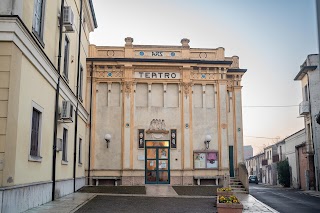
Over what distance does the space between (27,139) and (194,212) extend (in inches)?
221

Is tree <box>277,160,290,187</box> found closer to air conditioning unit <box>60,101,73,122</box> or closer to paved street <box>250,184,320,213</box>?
paved street <box>250,184,320,213</box>

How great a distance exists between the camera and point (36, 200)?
39.2ft

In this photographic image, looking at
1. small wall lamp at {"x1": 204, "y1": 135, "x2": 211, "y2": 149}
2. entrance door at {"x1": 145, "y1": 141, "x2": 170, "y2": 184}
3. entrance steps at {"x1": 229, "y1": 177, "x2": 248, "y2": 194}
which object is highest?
small wall lamp at {"x1": 204, "y1": 135, "x2": 211, "y2": 149}

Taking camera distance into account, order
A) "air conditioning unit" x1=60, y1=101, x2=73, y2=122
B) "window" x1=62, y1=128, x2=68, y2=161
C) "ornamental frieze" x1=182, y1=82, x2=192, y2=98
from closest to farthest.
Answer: "air conditioning unit" x1=60, y1=101, x2=73, y2=122 → "window" x1=62, y1=128, x2=68, y2=161 → "ornamental frieze" x1=182, y1=82, x2=192, y2=98

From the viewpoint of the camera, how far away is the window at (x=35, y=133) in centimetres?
1198

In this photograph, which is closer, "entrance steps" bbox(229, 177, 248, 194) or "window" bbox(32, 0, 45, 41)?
"window" bbox(32, 0, 45, 41)

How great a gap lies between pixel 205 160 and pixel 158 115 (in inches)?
160

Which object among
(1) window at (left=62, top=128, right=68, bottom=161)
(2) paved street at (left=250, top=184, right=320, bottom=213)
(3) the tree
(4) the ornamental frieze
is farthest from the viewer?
(3) the tree

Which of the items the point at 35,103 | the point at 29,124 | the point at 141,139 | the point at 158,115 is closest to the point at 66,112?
the point at 35,103

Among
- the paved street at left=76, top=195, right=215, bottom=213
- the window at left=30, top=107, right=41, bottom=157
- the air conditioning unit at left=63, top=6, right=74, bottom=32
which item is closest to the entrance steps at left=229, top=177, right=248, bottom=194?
the paved street at left=76, top=195, right=215, bottom=213

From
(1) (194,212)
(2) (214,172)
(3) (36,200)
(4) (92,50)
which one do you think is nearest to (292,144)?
(2) (214,172)

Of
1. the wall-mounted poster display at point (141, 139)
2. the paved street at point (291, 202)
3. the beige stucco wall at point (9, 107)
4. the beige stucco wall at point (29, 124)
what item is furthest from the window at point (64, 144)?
the paved street at point (291, 202)

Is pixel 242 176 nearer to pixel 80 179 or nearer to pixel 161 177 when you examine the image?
pixel 161 177

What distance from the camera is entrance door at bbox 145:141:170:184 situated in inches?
917
